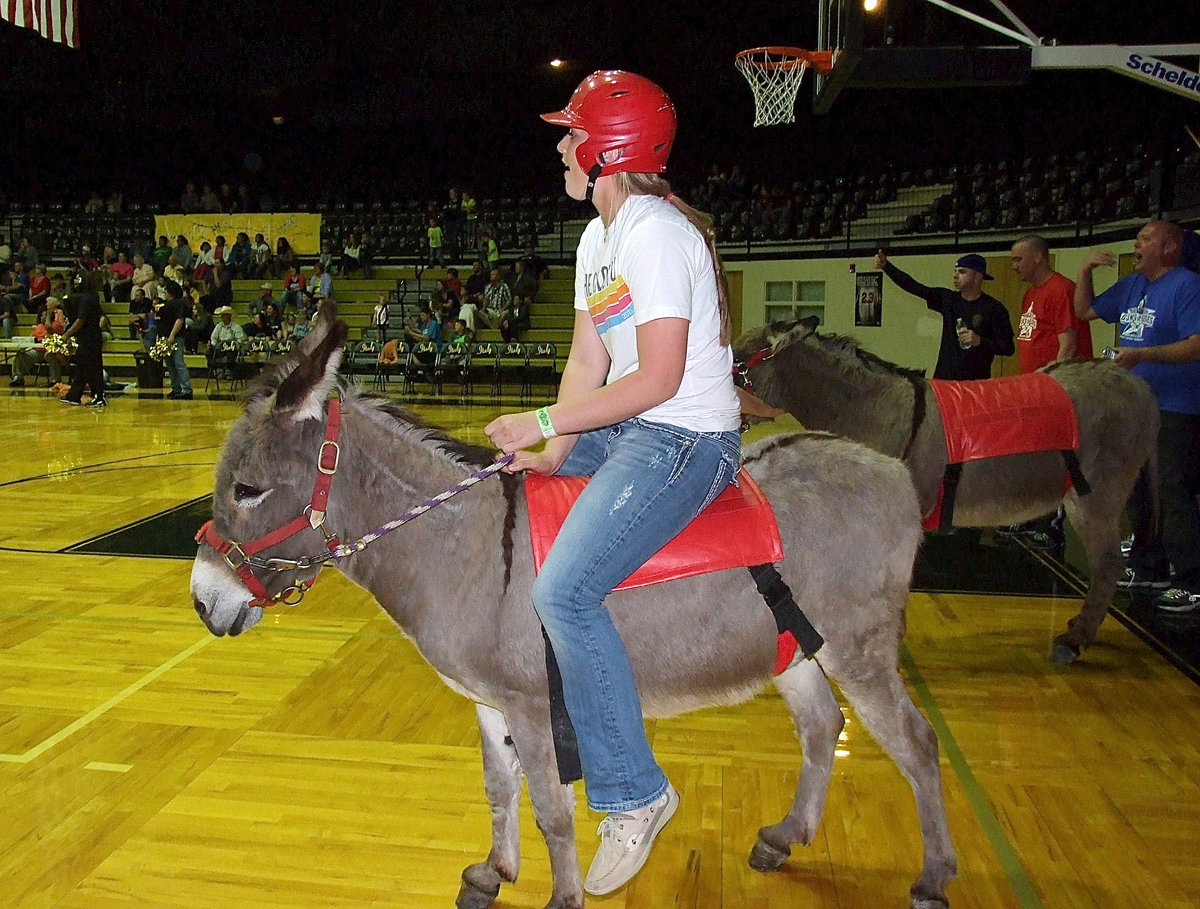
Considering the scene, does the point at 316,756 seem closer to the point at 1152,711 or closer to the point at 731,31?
the point at 1152,711

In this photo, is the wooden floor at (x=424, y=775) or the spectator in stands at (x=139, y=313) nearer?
the wooden floor at (x=424, y=775)

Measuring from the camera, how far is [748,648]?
2.43 metres

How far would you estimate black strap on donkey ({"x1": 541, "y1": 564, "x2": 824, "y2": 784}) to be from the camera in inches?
89.3

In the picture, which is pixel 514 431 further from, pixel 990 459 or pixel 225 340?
pixel 225 340

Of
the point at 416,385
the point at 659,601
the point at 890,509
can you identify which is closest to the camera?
the point at 659,601

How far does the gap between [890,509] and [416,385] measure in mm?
16175

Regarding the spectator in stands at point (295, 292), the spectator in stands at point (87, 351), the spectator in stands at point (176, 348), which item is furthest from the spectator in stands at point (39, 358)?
the spectator in stands at point (295, 292)

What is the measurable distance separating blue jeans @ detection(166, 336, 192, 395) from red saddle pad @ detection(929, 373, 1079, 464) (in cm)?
1447

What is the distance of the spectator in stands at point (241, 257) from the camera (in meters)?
21.2

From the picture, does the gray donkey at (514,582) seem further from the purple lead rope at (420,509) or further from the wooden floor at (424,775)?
the wooden floor at (424,775)

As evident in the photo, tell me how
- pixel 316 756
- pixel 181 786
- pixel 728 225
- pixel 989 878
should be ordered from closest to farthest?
pixel 989 878 → pixel 181 786 → pixel 316 756 → pixel 728 225

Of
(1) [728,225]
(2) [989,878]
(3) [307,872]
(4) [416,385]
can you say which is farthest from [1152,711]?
(1) [728,225]

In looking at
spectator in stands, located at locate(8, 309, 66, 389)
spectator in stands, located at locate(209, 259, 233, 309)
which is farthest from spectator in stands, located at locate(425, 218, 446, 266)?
spectator in stands, located at locate(8, 309, 66, 389)

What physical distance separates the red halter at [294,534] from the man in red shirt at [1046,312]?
4976mm
